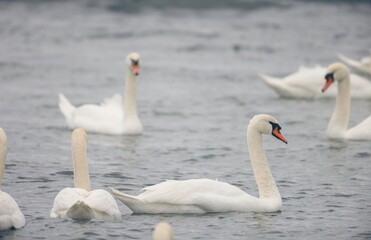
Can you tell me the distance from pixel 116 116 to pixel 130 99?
429mm

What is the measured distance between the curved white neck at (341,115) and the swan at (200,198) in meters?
5.02

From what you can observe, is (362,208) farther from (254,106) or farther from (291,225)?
(254,106)

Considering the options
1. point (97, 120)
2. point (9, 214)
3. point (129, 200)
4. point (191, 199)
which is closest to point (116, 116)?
point (97, 120)

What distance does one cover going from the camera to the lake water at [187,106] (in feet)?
40.2

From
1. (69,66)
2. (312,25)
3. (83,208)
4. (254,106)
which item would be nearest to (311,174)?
(83,208)

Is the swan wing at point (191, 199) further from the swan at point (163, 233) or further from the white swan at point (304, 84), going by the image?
the white swan at point (304, 84)

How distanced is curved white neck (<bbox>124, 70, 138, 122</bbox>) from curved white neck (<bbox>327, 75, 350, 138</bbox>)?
10.2 feet

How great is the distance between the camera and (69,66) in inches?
1056

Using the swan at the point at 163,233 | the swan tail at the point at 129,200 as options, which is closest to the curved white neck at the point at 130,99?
the swan tail at the point at 129,200

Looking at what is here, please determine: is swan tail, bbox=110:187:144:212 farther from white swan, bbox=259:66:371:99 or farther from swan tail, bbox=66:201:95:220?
white swan, bbox=259:66:371:99

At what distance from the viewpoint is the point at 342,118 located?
17.8 meters

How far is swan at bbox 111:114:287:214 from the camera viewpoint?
12.0 m

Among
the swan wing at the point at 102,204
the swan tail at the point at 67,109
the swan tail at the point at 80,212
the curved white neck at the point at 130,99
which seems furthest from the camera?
the swan tail at the point at 67,109

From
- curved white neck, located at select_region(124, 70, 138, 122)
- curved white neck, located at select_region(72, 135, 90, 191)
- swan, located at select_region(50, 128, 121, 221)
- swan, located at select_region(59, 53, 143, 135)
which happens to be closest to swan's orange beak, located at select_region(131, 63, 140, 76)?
swan, located at select_region(59, 53, 143, 135)
